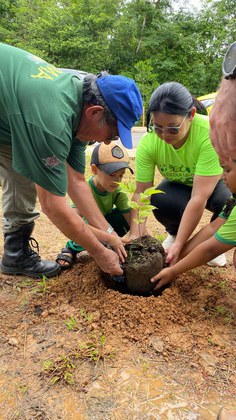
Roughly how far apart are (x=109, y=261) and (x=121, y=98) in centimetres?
103

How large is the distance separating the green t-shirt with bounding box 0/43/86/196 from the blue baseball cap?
16 centimetres

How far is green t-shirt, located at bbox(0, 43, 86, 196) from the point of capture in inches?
68.0

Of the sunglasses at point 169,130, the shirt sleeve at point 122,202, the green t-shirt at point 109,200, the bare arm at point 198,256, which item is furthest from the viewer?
the shirt sleeve at point 122,202

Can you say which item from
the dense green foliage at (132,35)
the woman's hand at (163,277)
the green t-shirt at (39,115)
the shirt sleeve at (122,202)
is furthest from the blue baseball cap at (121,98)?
the dense green foliage at (132,35)

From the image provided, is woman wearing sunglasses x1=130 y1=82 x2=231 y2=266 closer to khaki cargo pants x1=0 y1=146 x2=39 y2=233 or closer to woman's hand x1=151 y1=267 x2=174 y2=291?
woman's hand x1=151 y1=267 x2=174 y2=291

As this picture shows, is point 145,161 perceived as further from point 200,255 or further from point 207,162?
point 200,255

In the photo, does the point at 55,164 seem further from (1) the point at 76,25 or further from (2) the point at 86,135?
(1) the point at 76,25

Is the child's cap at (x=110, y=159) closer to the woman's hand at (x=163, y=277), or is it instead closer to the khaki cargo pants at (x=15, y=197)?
the khaki cargo pants at (x=15, y=197)

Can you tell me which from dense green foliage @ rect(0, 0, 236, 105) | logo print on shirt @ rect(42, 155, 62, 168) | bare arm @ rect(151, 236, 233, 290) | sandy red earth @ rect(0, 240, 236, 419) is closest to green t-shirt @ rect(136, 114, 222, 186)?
bare arm @ rect(151, 236, 233, 290)

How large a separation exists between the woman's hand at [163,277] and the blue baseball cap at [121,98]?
38.7 inches

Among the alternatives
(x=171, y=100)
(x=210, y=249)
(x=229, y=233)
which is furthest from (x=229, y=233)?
(x=171, y=100)

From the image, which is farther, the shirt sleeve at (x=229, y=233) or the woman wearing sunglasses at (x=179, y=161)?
the woman wearing sunglasses at (x=179, y=161)

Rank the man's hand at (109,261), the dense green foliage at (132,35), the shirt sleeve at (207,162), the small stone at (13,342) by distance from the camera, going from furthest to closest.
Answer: the dense green foliage at (132,35)
the shirt sleeve at (207,162)
the man's hand at (109,261)
the small stone at (13,342)

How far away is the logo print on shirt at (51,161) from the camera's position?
1769 mm
